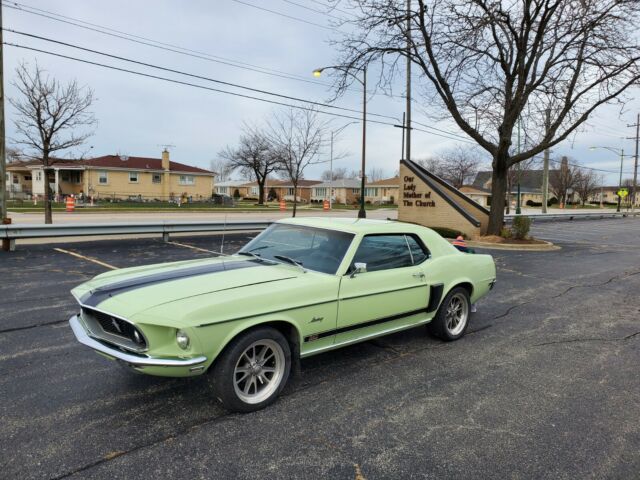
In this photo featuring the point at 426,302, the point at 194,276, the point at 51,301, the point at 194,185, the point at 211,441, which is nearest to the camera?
the point at 211,441

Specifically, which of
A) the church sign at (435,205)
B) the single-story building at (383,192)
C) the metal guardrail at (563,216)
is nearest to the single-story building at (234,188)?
the single-story building at (383,192)

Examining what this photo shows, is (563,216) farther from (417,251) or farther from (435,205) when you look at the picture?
(417,251)

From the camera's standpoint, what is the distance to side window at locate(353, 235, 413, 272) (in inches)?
170

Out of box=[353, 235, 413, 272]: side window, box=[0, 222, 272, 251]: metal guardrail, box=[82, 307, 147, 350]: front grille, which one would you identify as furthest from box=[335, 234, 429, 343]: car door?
box=[0, 222, 272, 251]: metal guardrail

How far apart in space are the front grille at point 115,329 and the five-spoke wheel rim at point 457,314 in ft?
11.3

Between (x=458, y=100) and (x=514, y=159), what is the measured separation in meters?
3.38

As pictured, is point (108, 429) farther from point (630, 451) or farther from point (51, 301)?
point (51, 301)

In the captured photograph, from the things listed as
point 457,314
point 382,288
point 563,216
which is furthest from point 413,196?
point 563,216

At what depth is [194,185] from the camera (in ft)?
171

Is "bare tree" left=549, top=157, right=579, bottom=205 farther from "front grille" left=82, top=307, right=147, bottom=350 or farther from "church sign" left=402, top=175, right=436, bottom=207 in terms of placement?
"front grille" left=82, top=307, right=147, bottom=350

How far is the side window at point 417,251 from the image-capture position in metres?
4.84

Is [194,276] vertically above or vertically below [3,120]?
below

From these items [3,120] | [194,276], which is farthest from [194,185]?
[194,276]

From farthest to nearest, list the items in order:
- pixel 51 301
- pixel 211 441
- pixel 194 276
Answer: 1. pixel 51 301
2. pixel 194 276
3. pixel 211 441
